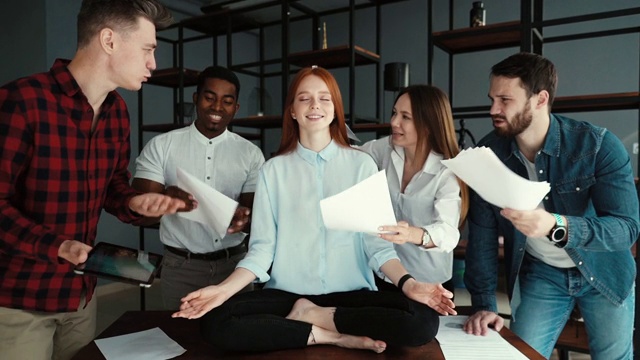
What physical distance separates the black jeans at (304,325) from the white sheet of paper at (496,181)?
370 millimetres

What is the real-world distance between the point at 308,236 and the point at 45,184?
78 centimetres

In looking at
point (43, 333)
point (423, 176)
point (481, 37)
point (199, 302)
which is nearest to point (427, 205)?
point (423, 176)

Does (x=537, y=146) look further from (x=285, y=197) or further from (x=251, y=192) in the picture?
(x=251, y=192)

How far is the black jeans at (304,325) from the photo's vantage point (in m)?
1.29

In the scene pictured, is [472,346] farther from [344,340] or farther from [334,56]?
[334,56]

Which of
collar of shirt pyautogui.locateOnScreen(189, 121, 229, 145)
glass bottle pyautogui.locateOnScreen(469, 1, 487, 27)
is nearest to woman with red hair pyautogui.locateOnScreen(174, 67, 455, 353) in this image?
collar of shirt pyautogui.locateOnScreen(189, 121, 229, 145)

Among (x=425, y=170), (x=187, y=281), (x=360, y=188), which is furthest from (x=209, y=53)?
(x=360, y=188)

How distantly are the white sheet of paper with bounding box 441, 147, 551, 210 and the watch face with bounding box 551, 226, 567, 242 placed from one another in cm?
16

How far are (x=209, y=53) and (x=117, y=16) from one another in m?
4.59

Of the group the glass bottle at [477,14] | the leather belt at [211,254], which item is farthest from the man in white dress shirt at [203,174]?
the glass bottle at [477,14]

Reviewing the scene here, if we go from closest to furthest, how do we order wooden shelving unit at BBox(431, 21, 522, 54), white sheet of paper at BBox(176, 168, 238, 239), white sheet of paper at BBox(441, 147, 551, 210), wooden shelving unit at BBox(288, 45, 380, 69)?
white sheet of paper at BBox(441, 147, 551, 210) < white sheet of paper at BBox(176, 168, 238, 239) < wooden shelving unit at BBox(431, 21, 522, 54) < wooden shelving unit at BBox(288, 45, 380, 69)

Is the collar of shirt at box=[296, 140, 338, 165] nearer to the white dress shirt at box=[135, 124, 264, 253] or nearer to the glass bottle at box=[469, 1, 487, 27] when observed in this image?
the white dress shirt at box=[135, 124, 264, 253]

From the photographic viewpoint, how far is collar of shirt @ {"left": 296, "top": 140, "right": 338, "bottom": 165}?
1643 mm

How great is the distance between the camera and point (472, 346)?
1388 millimetres
